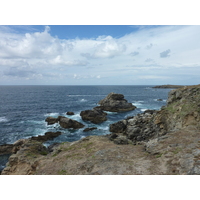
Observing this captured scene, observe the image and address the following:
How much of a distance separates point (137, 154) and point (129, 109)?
183ft

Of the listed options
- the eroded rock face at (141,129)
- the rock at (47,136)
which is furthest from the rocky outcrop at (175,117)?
the rock at (47,136)

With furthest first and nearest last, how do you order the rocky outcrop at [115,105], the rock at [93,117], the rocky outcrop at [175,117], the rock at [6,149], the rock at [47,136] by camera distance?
the rocky outcrop at [115,105]
the rock at [93,117]
the rock at [47,136]
the rock at [6,149]
the rocky outcrop at [175,117]

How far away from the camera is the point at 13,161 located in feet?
53.6

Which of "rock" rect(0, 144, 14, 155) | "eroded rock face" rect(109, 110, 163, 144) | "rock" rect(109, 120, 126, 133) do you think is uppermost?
"eroded rock face" rect(109, 110, 163, 144)

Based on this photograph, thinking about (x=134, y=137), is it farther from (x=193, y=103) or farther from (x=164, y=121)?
(x=193, y=103)

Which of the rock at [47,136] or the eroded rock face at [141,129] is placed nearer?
the eroded rock face at [141,129]

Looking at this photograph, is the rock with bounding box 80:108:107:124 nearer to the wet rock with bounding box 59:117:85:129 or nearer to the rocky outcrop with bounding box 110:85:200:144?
the wet rock with bounding box 59:117:85:129

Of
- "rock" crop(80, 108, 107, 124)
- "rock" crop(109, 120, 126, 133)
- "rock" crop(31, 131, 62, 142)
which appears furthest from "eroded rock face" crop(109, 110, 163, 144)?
"rock" crop(31, 131, 62, 142)

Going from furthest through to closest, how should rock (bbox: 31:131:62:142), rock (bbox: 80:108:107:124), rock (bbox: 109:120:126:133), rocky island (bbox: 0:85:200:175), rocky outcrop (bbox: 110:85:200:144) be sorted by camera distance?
1. rock (bbox: 80:108:107:124)
2. rock (bbox: 109:120:126:133)
3. rock (bbox: 31:131:62:142)
4. rocky outcrop (bbox: 110:85:200:144)
5. rocky island (bbox: 0:85:200:175)

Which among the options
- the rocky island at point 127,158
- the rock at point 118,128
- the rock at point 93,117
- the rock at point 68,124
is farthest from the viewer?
the rock at point 93,117

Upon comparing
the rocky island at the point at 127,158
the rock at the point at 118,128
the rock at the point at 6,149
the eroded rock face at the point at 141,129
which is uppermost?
the rocky island at the point at 127,158

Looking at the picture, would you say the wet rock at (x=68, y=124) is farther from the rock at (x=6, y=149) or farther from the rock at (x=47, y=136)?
the rock at (x=6, y=149)

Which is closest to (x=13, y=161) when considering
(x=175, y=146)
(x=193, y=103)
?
(x=175, y=146)

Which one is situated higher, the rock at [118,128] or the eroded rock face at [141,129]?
the eroded rock face at [141,129]
